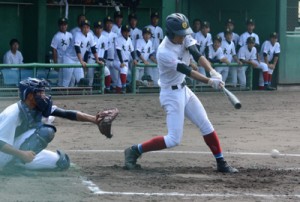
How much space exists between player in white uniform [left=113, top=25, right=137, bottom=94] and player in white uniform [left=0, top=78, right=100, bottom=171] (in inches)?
334

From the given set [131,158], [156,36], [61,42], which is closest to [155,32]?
[156,36]

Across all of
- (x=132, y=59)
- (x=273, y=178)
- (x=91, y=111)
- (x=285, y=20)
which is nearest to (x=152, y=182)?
(x=273, y=178)

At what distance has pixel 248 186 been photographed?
713cm

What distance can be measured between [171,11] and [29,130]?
395 inches

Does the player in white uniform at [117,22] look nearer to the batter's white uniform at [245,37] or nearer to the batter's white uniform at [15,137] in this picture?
the batter's white uniform at [245,37]

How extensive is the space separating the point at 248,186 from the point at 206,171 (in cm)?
86

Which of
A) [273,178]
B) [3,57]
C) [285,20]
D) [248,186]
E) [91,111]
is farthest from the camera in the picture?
[285,20]

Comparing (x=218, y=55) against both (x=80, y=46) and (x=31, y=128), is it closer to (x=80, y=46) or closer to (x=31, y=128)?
(x=80, y=46)

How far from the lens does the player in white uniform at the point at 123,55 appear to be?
628 inches

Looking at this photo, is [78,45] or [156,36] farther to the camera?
[156,36]

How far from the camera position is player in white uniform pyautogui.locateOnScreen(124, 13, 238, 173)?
7637 millimetres

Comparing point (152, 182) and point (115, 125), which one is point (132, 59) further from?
point (152, 182)

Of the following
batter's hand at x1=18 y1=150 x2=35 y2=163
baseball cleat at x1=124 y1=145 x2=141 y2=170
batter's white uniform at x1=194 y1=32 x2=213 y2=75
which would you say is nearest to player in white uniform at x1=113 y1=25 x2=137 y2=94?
batter's white uniform at x1=194 y1=32 x2=213 y2=75

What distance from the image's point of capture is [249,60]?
1778 centimetres
